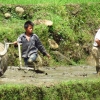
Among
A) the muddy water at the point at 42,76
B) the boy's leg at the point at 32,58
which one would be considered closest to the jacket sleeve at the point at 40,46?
the boy's leg at the point at 32,58

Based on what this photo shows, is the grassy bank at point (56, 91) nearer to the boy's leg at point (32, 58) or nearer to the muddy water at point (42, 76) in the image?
the muddy water at point (42, 76)

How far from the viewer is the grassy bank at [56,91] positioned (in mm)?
9234

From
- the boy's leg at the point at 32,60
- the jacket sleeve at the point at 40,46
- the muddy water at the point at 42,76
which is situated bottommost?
the muddy water at the point at 42,76

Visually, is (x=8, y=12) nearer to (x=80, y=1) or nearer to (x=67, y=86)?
(x=80, y=1)

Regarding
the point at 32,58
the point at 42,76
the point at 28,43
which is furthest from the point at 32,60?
the point at 42,76

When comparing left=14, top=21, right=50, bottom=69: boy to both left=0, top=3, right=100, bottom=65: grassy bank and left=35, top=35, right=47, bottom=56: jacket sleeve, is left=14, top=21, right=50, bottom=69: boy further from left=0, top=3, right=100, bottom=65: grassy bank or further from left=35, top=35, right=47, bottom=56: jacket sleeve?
left=0, top=3, right=100, bottom=65: grassy bank

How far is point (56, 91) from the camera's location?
948cm

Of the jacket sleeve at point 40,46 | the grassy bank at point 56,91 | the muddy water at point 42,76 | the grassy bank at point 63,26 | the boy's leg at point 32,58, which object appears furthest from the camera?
the grassy bank at point 63,26

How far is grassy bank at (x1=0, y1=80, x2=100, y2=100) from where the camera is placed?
9.23 m

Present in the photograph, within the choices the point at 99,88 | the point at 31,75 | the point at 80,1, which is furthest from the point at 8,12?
the point at 99,88

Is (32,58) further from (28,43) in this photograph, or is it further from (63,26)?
(63,26)

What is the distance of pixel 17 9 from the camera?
54.1 feet

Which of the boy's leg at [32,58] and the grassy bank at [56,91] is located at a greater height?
the boy's leg at [32,58]

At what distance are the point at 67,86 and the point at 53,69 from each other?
377 centimetres
